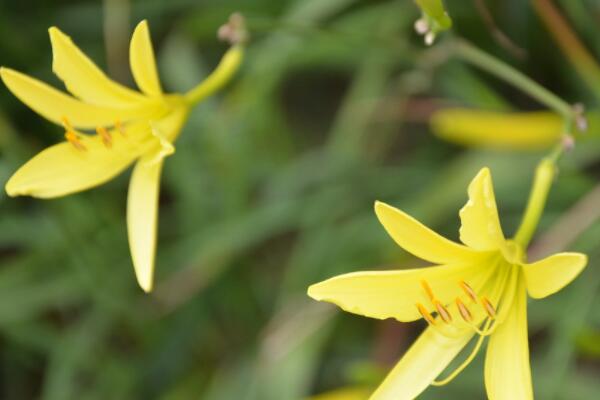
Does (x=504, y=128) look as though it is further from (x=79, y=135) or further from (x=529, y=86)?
(x=79, y=135)

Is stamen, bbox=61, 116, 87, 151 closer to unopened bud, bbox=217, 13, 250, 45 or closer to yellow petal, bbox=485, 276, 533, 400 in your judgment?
unopened bud, bbox=217, 13, 250, 45

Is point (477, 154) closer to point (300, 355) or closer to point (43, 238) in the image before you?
point (300, 355)

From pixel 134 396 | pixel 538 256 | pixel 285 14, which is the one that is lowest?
pixel 538 256

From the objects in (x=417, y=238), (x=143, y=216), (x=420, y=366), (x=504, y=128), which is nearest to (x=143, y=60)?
(x=143, y=216)

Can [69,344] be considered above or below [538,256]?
above

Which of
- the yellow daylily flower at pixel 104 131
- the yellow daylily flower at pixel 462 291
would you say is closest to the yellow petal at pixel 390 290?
the yellow daylily flower at pixel 462 291

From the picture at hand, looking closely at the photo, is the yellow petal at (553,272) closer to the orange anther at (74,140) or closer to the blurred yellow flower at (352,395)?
the orange anther at (74,140)

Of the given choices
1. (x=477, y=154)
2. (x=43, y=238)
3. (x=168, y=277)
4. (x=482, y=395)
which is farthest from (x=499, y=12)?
(x=43, y=238)
